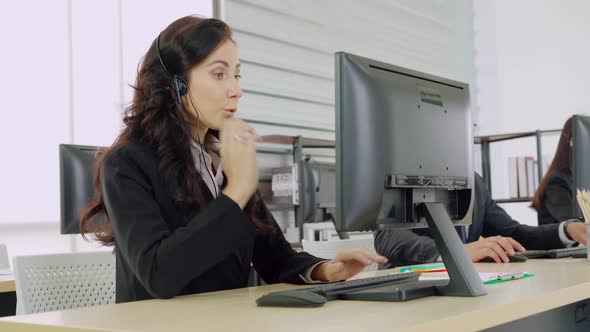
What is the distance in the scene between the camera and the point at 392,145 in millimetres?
1451

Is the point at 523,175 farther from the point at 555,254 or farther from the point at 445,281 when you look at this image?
the point at 445,281

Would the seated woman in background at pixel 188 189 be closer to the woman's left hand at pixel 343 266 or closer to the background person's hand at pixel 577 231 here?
the woman's left hand at pixel 343 266

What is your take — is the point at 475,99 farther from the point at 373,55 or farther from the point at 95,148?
the point at 95,148

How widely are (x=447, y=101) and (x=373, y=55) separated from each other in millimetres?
4784

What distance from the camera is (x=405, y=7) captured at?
6.75 meters

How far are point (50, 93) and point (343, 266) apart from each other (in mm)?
3012

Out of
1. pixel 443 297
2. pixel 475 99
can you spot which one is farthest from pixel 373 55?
pixel 443 297

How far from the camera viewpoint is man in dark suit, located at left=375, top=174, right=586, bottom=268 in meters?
2.15

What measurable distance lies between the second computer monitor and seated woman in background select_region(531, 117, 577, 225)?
1.57 metres

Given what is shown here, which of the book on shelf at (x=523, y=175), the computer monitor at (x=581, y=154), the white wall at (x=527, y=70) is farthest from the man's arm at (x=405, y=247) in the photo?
the white wall at (x=527, y=70)

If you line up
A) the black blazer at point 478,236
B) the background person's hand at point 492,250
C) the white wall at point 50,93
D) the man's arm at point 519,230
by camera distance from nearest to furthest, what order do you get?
the background person's hand at point 492,250 < the black blazer at point 478,236 < the man's arm at point 519,230 < the white wall at point 50,93

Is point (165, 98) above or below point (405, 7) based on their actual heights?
below

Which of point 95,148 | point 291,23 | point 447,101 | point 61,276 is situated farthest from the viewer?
point 291,23

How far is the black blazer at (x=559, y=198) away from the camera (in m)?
3.11
